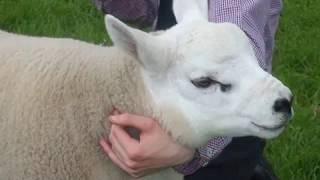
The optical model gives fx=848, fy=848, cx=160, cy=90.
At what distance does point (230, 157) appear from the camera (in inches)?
106

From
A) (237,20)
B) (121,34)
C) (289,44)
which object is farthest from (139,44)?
(289,44)

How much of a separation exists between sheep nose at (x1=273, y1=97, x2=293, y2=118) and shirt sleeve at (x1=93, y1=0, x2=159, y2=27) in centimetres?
81

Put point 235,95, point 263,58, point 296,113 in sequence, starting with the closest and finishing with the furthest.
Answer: point 235,95 < point 263,58 < point 296,113

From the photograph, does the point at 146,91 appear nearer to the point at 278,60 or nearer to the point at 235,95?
the point at 235,95

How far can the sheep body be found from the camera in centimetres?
220

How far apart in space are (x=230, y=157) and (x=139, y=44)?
772mm

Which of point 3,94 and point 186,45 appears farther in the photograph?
point 3,94

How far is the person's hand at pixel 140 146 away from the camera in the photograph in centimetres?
217

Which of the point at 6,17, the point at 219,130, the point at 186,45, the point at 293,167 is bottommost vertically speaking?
the point at 293,167

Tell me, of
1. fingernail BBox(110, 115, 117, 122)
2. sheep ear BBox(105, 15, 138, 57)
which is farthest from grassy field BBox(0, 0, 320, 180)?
sheep ear BBox(105, 15, 138, 57)

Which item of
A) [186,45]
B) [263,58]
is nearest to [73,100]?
[186,45]

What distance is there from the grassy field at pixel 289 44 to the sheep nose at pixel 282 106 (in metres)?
1.09

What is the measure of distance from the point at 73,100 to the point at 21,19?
176 centimetres

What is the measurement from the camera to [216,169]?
2.77 meters
